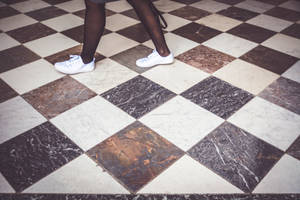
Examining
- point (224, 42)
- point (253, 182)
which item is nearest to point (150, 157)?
point (253, 182)

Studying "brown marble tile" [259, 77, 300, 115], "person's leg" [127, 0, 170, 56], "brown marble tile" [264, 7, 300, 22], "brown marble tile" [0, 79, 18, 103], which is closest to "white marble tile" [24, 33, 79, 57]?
"brown marble tile" [0, 79, 18, 103]

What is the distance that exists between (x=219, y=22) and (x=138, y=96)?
123cm

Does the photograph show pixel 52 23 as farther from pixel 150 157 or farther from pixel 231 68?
pixel 150 157

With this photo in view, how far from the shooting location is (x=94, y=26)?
1.54 m

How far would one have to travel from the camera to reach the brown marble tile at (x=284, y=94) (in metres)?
1.44

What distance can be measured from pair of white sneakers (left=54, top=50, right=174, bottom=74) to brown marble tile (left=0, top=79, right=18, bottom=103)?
28 centimetres

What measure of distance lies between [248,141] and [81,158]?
0.73 metres

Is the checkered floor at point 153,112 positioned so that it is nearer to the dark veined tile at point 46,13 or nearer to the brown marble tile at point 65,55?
the brown marble tile at point 65,55

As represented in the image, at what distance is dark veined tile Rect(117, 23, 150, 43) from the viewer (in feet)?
6.88

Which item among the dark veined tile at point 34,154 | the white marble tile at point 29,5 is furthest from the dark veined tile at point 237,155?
the white marble tile at point 29,5

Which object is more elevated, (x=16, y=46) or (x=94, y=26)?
(x=94, y=26)

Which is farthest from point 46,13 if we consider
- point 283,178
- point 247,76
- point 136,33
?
point 283,178

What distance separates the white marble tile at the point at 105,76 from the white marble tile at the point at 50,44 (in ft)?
1.23

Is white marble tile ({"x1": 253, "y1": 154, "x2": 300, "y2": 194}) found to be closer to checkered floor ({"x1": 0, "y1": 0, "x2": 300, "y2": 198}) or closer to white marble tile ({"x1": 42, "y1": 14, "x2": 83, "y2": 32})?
checkered floor ({"x1": 0, "y1": 0, "x2": 300, "y2": 198})
